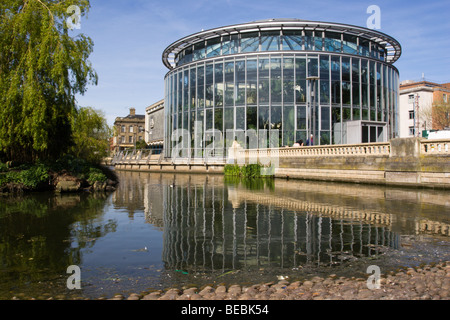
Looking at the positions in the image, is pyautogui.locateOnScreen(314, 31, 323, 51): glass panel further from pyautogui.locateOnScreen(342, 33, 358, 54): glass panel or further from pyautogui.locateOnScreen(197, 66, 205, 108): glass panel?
pyautogui.locateOnScreen(197, 66, 205, 108): glass panel

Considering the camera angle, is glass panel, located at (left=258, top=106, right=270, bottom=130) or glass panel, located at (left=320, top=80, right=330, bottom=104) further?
glass panel, located at (left=258, top=106, right=270, bottom=130)

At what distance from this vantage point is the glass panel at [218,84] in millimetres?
40375

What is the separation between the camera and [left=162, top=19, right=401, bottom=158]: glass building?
37531mm

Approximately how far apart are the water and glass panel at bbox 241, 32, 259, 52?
30890mm

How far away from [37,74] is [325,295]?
1646 cm

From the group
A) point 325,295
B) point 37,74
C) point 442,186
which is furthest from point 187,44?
point 325,295

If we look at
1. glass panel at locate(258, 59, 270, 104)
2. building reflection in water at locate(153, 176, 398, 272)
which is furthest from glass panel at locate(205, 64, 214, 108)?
building reflection in water at locate(153, 176, 398, 272)

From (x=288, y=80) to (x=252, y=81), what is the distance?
3.83 m

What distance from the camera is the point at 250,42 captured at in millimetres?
40188

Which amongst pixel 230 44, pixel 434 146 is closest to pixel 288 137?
pixel 230 44

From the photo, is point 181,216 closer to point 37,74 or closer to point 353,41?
point 37,74

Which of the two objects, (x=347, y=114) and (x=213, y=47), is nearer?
(x=347, y=114)

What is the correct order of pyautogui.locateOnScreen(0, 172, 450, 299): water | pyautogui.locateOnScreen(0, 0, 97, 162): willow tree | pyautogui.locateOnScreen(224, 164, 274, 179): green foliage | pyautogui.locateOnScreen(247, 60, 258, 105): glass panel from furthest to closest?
pyautogui.locateOnScreen(247, 60, 258, 105): glass panel
pyautogui.locateOnScreen(224, 164, 274, 179): green foliage
pyautogui.locateOnScreen(0, 0, 97, 162): willow tree
pyautogui.locateOnScreen(0, 172, 450, 299): water

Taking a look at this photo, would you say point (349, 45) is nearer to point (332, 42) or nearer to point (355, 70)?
point (332, 42)
